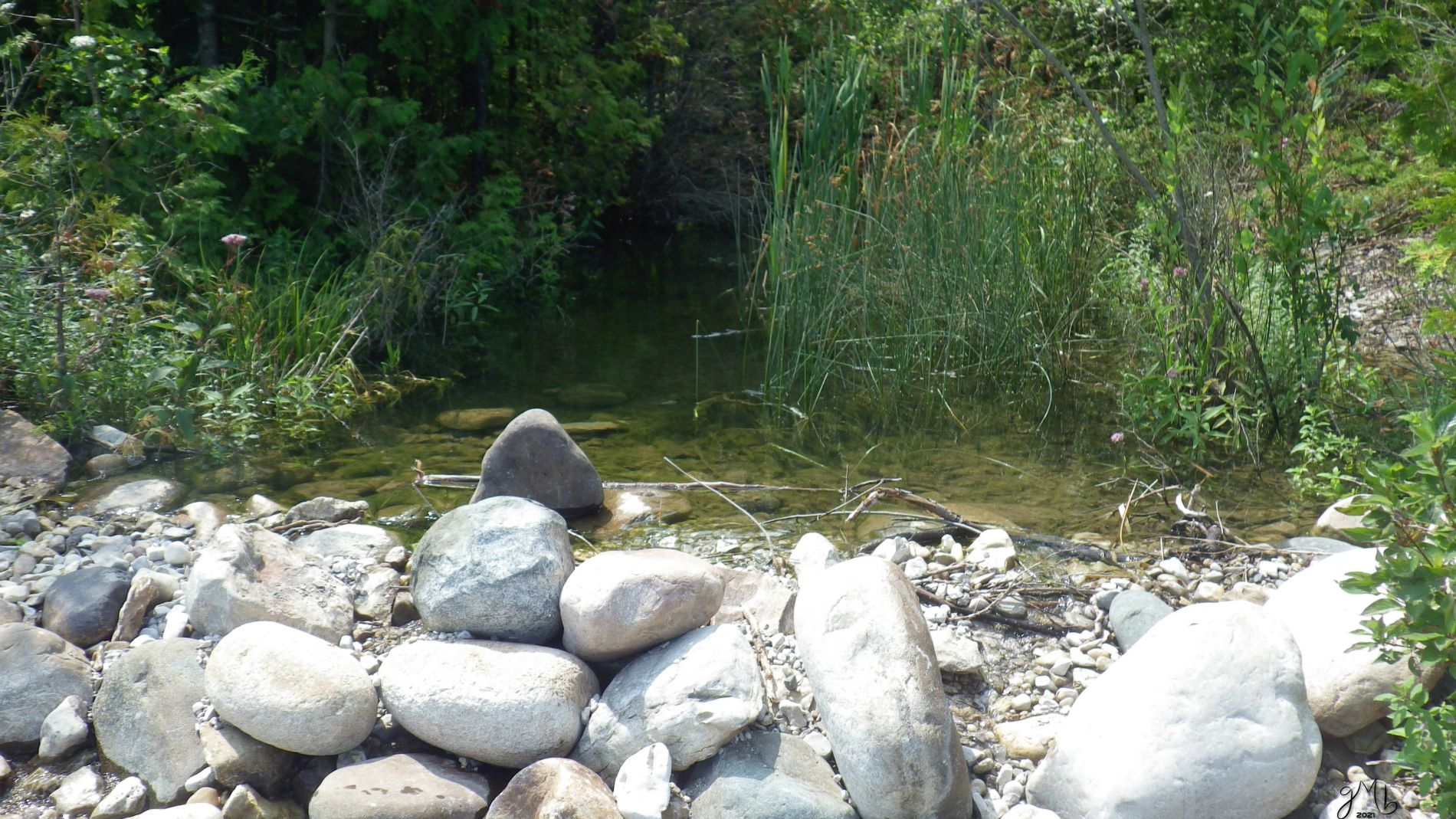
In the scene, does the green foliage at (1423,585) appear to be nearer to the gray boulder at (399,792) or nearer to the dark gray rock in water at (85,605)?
the gray boulder at (399,792)

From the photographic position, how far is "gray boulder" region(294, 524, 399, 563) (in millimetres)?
3379

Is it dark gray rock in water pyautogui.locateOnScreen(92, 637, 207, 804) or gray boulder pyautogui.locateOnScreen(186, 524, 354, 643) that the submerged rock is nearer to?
gray boulder pyautogui.locateOnScreen(186, 524, 354, 643)

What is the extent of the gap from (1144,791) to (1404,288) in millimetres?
4224

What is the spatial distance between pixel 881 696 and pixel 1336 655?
989 millimetres

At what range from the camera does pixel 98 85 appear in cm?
527

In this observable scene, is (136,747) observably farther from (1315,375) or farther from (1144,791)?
(1315,375)

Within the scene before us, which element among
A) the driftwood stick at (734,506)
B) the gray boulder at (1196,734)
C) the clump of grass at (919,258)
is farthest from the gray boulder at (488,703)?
→ the clump of grass at (919,258)

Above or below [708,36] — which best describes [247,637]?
below

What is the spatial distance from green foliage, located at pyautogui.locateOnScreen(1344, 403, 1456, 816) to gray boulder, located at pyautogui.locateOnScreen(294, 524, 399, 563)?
263cm

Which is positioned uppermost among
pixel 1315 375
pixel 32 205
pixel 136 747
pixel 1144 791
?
pixel 32 205

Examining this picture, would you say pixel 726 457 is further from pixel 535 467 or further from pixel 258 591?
pixel 258 591

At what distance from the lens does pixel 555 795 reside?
2.21 metres

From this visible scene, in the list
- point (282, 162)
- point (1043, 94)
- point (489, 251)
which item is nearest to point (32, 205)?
point (282, 162)

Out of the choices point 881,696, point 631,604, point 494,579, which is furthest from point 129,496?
point 881,696
